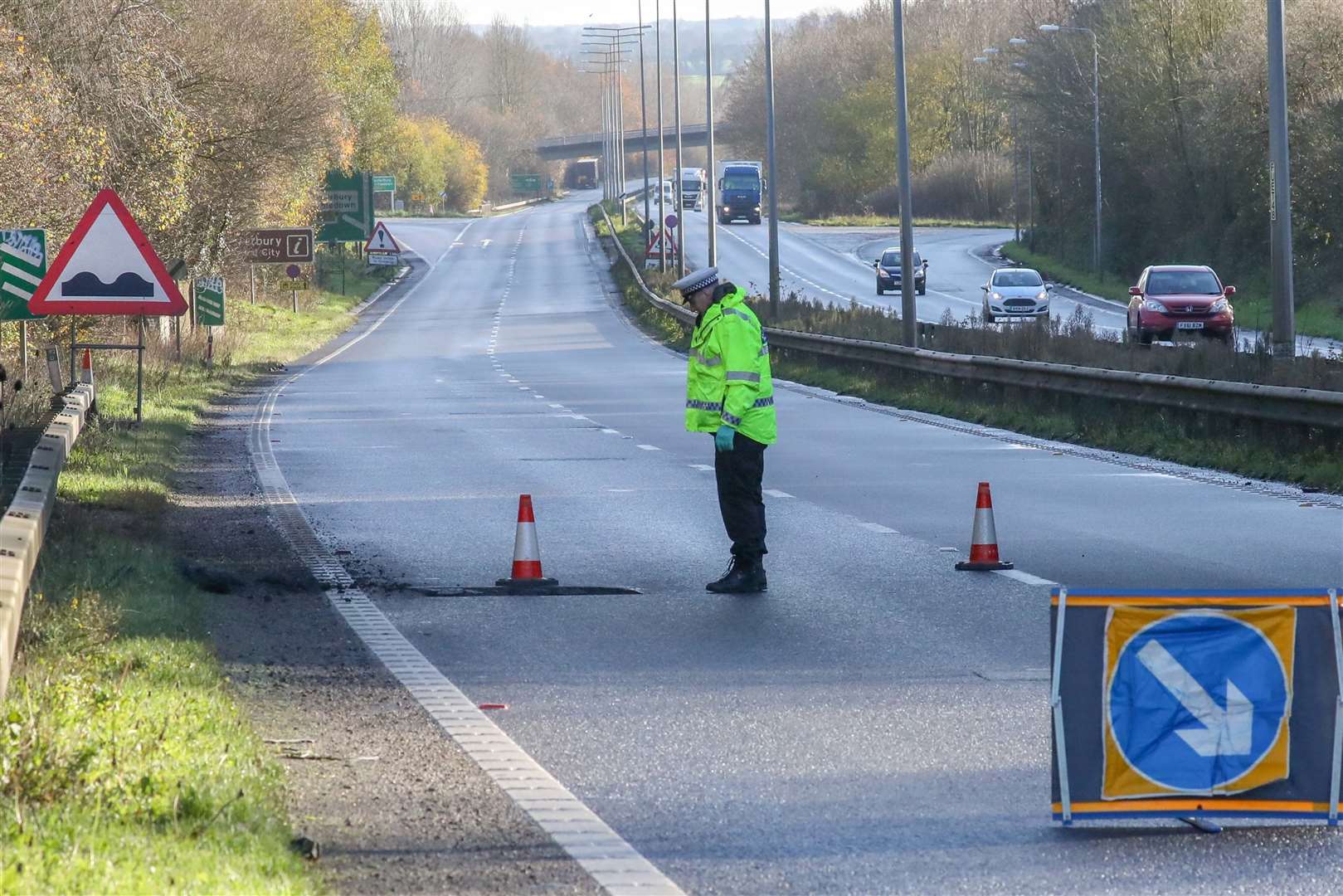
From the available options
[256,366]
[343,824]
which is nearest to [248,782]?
[343,824]

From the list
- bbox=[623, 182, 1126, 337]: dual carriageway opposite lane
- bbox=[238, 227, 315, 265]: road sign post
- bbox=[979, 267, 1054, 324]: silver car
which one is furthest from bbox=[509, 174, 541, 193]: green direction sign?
bbox=[979, 267, 1054, 324]: silver car

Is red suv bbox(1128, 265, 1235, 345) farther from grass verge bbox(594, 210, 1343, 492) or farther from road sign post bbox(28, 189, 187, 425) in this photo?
road sign post bbox(28, 189, 187, 425)

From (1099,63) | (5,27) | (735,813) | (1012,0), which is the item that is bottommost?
(735,813)

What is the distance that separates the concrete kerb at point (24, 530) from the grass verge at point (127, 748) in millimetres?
196

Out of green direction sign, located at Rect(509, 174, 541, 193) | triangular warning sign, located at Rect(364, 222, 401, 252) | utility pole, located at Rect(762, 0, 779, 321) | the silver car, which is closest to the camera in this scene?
utility pole, located at Rect(762, 0, 779, 321)

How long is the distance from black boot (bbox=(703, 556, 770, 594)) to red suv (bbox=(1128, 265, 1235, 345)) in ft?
92.9

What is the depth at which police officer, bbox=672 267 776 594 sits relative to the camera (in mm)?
10438

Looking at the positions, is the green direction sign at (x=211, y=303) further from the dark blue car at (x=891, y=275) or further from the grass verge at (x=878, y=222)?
the grass verge at (x=878, y=222)

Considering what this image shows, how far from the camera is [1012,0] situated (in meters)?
122

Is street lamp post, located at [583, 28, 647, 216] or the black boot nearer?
the black boot

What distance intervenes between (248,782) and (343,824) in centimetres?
33

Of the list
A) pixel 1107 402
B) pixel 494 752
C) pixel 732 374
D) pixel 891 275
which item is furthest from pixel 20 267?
pixel 891 275

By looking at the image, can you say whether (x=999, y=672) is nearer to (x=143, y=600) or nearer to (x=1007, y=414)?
(x=143, y=600)

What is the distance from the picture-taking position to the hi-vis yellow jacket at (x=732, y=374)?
10.4m
